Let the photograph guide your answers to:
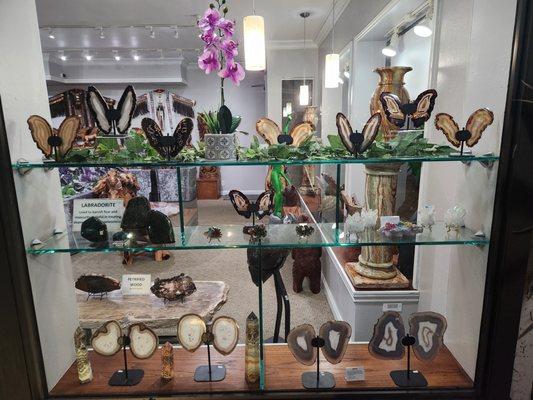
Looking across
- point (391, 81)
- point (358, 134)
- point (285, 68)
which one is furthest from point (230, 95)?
point (358, 134)

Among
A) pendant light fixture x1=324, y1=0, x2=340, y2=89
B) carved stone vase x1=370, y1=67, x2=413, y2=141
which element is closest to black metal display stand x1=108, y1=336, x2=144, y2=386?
carved stone vase x1=370, y1=67, x2=413, y2=141

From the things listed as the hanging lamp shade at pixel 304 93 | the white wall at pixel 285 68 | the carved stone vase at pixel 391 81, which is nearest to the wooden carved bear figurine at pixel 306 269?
the carved stone vase at pixel 391 81

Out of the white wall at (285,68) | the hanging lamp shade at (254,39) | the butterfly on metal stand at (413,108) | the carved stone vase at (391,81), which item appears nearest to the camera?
the butterfly on metal stand at (413,108)

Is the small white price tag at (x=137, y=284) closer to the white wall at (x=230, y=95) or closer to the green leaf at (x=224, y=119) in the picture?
the green leaf at (x=224, y=119)

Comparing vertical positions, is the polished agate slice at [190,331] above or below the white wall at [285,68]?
below

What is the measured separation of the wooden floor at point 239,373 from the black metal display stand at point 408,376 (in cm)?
2

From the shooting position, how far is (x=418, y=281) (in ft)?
5.99

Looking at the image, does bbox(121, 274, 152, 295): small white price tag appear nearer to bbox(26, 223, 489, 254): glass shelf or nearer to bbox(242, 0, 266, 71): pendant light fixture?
bbox(26, 223, 489, 254): glass shelf

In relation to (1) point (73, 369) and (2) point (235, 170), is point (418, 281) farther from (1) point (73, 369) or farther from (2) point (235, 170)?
(2) point (235, 170)

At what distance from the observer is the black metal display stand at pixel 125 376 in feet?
3.87

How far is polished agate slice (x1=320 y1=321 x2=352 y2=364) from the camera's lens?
1.17 metres

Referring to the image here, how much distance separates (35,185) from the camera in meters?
1.12

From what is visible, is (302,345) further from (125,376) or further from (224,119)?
(224,119)

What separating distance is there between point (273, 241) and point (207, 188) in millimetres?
6512
